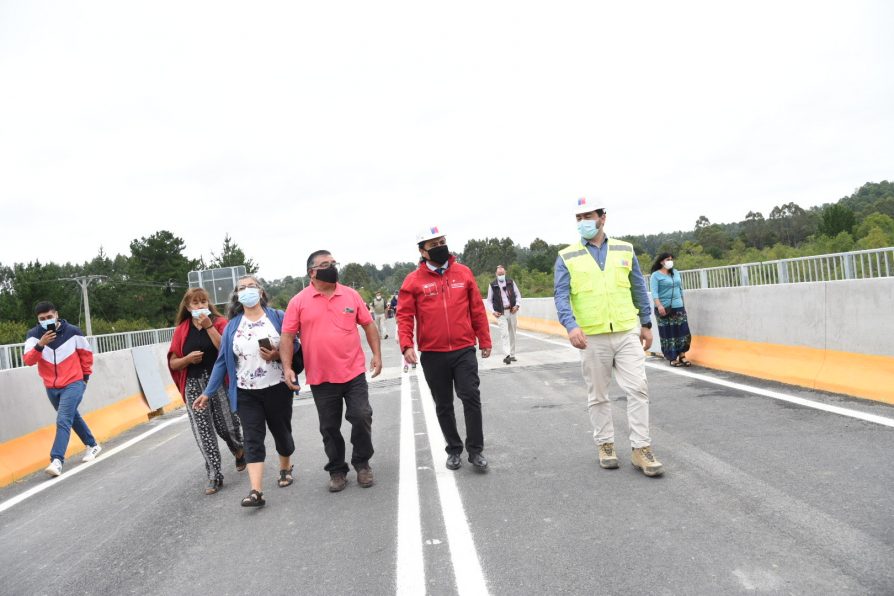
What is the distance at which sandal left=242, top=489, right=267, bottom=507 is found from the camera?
559cm

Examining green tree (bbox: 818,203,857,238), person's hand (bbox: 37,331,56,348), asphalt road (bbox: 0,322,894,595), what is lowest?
asphalt road (bbox: 0,322,894,595)

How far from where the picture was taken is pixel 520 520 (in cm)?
462

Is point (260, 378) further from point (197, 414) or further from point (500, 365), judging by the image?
point (500, 365)

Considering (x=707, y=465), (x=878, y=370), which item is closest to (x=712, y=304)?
(x=878, y=370)

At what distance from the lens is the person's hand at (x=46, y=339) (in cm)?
802

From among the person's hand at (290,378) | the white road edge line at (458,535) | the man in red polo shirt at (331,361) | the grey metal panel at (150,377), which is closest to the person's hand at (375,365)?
the man in red polo shirt at (331,361)

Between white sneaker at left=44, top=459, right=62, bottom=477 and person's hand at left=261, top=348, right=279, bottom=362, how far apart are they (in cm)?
357

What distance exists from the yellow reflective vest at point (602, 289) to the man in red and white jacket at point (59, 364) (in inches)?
231

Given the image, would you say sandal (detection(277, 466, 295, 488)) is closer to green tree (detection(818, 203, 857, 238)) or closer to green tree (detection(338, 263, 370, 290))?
green tree (detection(818, 203, 857, 238))

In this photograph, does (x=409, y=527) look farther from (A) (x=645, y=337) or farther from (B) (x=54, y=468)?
(B) (x=54, y=468)

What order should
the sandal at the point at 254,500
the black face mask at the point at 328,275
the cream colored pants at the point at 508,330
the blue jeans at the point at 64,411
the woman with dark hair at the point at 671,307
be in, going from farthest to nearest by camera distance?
the cream colored pants at the point at 508,330
the woman with dark hair at the point at 671,307
the blue jeans at the point at 64,411
the black face mask at the point at 328,275
the sandal at the point at 254,500

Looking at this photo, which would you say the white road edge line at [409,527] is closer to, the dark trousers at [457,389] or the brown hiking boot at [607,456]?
the dark trousers at [457,389]

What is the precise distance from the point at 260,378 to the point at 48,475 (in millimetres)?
3528

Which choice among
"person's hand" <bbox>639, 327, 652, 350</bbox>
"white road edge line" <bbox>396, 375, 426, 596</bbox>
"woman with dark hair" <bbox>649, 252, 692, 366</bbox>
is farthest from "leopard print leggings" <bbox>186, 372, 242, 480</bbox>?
"woman with dark hair" <bbox>649, 252, 692, 366</bbox>
